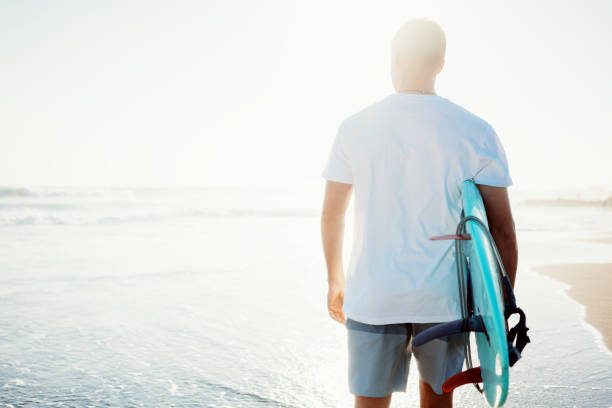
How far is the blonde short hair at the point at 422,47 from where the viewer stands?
169cm

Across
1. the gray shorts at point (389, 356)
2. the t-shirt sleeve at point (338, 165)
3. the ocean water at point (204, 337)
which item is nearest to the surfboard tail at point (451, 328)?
the gray shorts at point (389, 356)

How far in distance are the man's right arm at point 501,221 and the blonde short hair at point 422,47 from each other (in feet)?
1.47

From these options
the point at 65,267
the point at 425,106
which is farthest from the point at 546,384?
the point at 65,267

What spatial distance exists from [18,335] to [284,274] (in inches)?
147

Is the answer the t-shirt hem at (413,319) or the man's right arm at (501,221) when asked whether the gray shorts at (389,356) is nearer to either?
the t-shirt hem at (413,319)

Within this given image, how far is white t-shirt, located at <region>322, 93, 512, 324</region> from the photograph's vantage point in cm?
158

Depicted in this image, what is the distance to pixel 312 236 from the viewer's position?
43.9 ft

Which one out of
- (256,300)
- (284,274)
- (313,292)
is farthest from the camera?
(284,274)

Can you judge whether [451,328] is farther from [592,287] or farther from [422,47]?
[592,287]

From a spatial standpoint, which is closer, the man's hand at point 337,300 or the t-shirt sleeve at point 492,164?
the t-shirt sleeve at point 492,164

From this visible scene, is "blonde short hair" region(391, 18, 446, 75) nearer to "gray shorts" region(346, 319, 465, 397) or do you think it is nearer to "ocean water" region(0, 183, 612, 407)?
"gray shorts" region(346, 319, 465, 397)

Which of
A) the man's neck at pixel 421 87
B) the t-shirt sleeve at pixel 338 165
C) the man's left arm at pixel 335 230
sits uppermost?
the man's neck at pixel 421 87

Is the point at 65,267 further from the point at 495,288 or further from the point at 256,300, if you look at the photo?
the point at 495,288

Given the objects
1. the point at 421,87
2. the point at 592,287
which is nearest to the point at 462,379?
the point at 421,87
